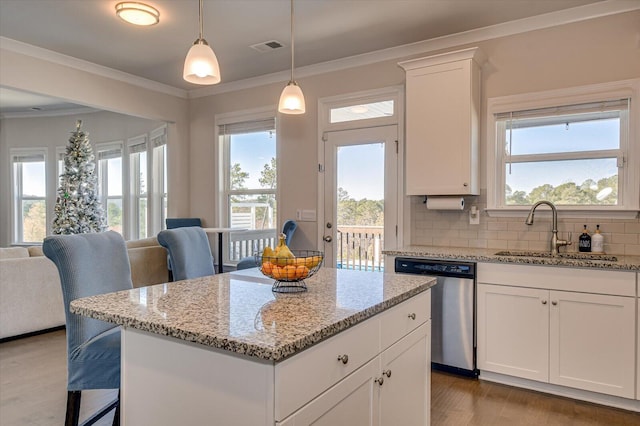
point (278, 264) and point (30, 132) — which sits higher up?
point (30, 132)

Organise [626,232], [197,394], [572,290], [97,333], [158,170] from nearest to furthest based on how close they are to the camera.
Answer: [197,394], [97,333], [572,290], [626,232], [158,170]

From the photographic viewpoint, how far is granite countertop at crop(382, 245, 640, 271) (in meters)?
2.67

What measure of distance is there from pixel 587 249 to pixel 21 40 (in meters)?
5.02

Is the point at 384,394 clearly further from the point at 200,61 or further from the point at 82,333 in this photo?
the point at 200,61

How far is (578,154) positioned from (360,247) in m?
2.02

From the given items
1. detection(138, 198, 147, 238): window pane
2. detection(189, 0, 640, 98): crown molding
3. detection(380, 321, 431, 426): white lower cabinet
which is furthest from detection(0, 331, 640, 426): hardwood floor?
detection(138, 198, 147, 238): window pane

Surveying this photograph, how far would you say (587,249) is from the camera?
10.3 feet

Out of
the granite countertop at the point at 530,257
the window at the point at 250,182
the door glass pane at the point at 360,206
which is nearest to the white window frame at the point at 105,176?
the window at the point at 250,182

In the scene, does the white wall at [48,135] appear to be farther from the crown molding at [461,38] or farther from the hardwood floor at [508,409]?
the hardwood floor at [508,409]

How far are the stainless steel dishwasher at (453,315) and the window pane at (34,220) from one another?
7.38 metres

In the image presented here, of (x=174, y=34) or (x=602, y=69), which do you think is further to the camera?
(x=174, y=34)

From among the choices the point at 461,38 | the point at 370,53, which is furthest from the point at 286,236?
the point at 461,38

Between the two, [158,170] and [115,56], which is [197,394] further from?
[158,170]

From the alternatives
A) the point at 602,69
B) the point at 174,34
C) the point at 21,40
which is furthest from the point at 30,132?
the point at 602,69
